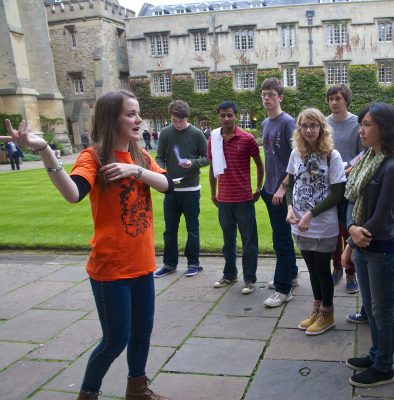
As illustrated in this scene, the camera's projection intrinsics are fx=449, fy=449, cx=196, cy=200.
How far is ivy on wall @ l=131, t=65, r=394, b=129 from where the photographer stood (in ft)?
121

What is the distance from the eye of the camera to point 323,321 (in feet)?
12.4

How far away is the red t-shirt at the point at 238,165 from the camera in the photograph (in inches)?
188

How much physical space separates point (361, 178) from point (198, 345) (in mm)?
1874

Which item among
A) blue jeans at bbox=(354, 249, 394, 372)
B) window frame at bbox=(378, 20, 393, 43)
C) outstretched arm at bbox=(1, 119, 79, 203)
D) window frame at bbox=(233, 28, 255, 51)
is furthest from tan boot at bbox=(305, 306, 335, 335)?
window frame at bbox=(378, 20, 393, 43)

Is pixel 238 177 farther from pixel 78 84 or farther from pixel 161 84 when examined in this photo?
pixel 78 84

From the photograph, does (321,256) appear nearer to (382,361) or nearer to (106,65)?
(382,361)

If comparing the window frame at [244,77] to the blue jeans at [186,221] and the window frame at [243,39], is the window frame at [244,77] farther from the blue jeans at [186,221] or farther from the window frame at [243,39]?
the blue jeans at [186,221]

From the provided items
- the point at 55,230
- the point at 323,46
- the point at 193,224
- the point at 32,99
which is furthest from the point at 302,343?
the point at 323,46

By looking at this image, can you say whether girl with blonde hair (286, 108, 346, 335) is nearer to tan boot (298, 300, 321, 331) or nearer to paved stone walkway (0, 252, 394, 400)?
tan boot (298, 300, 321, 331)

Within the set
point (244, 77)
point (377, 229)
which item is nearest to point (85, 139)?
point (244, 77)

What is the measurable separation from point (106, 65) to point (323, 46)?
1833 centimetres

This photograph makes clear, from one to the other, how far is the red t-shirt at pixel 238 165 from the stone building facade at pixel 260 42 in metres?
35.1

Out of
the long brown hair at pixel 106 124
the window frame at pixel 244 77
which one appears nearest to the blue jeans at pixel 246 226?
the long brown hair at pixel 106 124

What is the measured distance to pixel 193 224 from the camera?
5543mm
